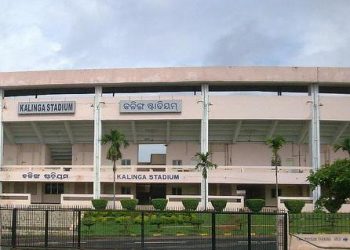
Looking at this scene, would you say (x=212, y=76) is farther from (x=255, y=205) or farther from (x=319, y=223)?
(x=319, y=223)

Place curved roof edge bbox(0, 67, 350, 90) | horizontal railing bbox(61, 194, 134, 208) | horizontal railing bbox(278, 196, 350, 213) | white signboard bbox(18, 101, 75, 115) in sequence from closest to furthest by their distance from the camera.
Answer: horizontal railing bbox(278, 196, 350, 213) < horizontal railing bbox(61, 194, 134, 208) < curved roof edge bbox(0, 67, 350, 90) < white signboard bbox(18, 101, 75, 115)

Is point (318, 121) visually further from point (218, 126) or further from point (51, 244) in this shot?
point (51, 244)

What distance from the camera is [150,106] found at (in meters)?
57.6

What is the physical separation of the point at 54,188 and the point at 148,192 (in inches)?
433

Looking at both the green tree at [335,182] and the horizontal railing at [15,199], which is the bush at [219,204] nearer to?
the horizontal railing at [15,199]

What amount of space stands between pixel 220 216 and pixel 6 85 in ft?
149

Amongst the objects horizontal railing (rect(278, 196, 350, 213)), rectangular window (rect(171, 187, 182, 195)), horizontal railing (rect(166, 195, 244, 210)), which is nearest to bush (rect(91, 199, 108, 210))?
horizontal railing (rect(166, 195, 244, 210))

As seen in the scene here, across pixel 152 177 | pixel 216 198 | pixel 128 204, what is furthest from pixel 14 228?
pixel 216 198

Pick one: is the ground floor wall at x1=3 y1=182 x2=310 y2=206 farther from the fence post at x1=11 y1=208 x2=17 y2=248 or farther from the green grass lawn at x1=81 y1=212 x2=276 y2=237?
the fence post at x1=11 y1=208 x2=17 y2=248

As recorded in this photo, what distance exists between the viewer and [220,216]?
19.2 meters

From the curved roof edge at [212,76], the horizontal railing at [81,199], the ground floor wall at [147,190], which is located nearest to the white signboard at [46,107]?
the curved roof edge at [212,76]

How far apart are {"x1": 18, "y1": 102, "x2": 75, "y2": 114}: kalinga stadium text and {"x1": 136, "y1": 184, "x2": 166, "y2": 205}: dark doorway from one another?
41.0 feet

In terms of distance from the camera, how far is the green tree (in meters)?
30.8

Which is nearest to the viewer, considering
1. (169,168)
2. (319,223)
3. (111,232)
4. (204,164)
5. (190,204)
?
(319,223)
